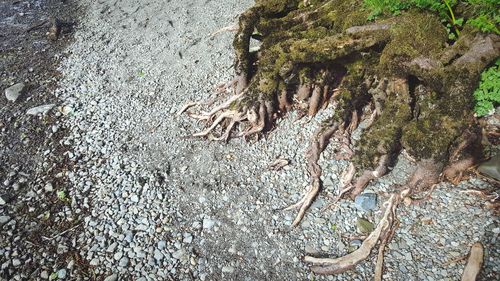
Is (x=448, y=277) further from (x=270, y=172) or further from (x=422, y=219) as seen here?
Answer: (x=270, y=172)

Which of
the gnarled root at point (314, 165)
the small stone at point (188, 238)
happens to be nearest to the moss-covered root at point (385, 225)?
the gnarled root at point (314, 165)

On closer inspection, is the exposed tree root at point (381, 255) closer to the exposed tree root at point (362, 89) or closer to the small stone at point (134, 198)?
the exposed tree root at point (362, 89)

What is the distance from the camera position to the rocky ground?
4414 millimetres

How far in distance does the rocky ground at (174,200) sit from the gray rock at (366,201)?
0.05 ft

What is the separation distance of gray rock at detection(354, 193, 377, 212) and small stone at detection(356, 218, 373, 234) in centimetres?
18

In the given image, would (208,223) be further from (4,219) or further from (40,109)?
(40,109)

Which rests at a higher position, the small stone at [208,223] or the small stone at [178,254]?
the small stone at [208,223]

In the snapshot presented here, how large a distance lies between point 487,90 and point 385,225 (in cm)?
212

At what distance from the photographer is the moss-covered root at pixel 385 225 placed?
14.0 feet

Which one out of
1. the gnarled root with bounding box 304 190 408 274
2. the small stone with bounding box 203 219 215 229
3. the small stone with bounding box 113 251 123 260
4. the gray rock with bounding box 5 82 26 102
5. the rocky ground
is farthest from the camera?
the gray rock with bounding box 5 82 26 102

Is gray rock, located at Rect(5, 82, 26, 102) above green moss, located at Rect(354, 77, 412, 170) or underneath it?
above

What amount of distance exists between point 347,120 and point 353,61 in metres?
0.97

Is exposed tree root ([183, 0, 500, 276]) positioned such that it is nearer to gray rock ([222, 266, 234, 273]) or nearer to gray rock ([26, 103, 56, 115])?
gray rock ([222, 266, 234, 273])

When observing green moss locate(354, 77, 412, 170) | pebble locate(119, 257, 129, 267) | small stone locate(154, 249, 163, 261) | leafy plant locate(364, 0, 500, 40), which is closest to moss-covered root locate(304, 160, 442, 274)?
green moss locate(354, 77, 412, 170)
